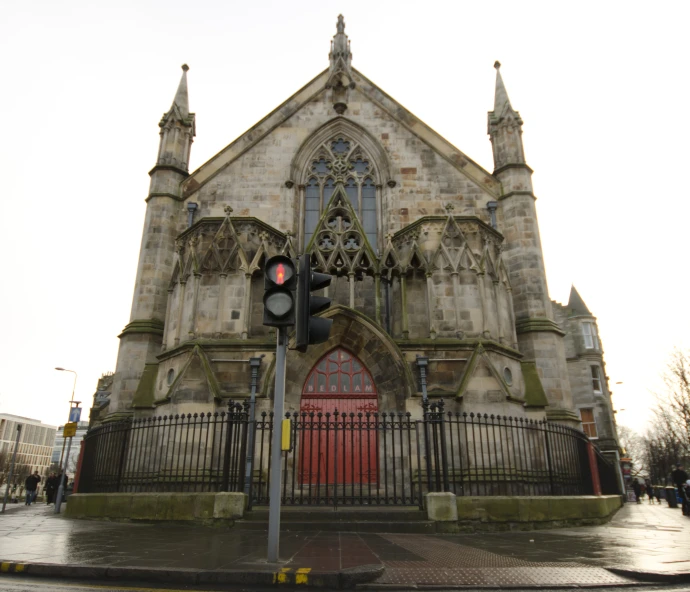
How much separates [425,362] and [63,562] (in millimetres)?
9808

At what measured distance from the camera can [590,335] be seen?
4541cm

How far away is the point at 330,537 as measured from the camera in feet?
27.9

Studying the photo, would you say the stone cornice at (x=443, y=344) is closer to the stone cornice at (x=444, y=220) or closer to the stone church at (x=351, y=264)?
the stone church at (x=351, y=264)

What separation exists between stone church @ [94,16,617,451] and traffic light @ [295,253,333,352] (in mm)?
7836

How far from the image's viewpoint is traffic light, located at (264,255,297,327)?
6.43 metres

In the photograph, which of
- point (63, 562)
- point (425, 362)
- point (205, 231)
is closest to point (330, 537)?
point (63, 562)

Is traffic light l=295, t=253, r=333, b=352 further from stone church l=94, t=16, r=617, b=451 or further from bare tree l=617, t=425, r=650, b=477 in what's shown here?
bare tree l=617, t=425, r=650, b=477

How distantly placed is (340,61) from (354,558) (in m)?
19.5

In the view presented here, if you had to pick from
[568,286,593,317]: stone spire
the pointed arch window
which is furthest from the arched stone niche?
[568,286,593,317]: stone spire

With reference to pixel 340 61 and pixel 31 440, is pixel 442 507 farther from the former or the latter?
pixel 31 440

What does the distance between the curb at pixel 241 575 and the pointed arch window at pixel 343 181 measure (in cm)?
1464

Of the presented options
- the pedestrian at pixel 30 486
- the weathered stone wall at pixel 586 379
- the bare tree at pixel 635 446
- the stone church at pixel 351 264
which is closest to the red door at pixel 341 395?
the stone church at pixel 351 264

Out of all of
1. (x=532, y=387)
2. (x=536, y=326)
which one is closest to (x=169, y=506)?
(x=532, y=387)

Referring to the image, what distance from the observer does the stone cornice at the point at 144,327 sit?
17.2 metres
